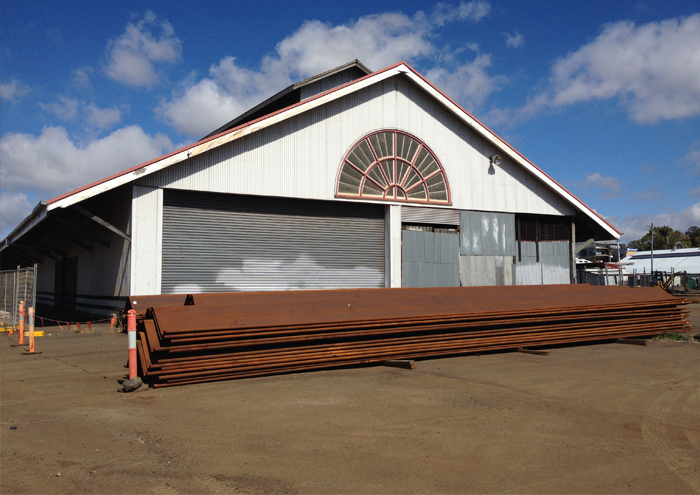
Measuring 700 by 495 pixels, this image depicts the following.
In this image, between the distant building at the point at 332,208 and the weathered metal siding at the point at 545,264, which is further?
the weathered metal siding at the point at 545,264

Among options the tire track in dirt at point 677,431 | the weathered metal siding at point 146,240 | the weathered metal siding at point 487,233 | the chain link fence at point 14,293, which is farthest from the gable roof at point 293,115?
the tire track in dirt at point 677,431

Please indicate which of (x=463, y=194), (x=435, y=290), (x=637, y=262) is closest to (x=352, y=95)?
(x=463, y=194)

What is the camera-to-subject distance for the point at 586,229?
78.1 ft

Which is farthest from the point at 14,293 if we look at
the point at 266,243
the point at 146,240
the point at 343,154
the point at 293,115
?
the point at 343,154

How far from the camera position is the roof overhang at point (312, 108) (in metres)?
13.7

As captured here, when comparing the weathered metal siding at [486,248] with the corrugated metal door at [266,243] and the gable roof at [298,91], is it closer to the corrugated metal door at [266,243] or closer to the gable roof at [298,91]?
the corrugated metal door at [266,243]

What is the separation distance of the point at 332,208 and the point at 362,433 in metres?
12.9

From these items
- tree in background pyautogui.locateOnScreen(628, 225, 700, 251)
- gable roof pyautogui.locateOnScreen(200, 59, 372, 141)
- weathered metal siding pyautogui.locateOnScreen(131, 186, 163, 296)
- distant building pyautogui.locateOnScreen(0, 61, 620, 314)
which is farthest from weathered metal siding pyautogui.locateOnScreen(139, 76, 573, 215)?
tree in background pyautogui.locateOnScreen(628, 225, 700, 251)

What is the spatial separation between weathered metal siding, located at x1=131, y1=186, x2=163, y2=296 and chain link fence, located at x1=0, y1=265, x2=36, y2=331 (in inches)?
108

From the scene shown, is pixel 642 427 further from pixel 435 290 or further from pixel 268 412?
pixel 435 290

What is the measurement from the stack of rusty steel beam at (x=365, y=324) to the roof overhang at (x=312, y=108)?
3845 mm

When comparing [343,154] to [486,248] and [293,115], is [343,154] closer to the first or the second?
[293,115]

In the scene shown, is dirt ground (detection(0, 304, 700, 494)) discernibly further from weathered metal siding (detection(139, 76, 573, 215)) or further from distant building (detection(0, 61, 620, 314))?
weathered metal siding (detection(139, 76, 573, 215))

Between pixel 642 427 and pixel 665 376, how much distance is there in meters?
3.07
